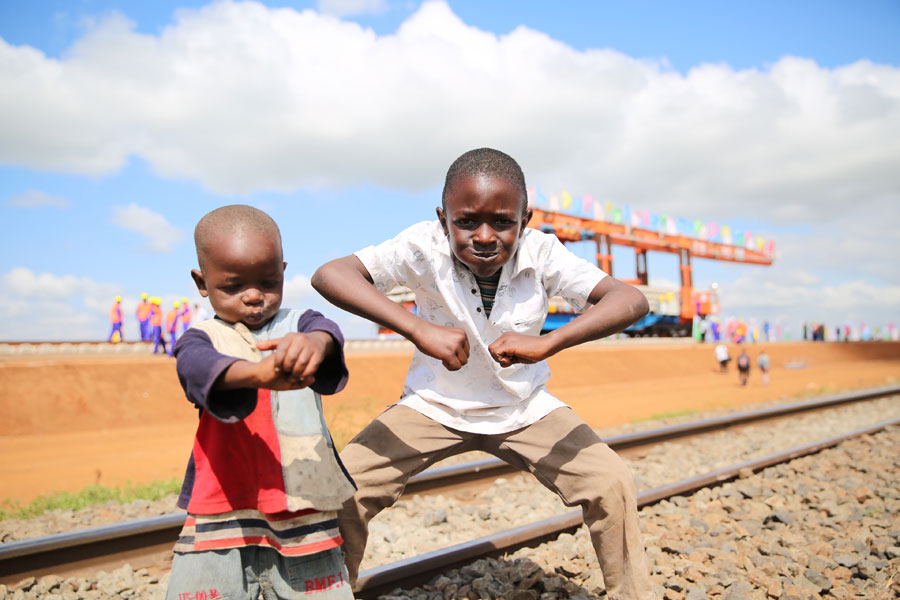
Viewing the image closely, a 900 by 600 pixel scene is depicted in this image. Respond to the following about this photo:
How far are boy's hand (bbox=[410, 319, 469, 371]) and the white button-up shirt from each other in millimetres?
392

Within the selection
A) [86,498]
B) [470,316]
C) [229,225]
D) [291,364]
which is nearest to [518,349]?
[470,316]

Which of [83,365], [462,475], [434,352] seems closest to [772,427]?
[462,475]

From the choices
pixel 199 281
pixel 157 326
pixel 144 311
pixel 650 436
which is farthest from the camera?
pixel 144 311

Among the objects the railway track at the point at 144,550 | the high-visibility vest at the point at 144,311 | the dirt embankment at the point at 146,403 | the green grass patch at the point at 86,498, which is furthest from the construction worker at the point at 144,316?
the railway track at the point at 144,550

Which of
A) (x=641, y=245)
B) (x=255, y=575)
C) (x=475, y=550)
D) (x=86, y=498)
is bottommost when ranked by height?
(x=86, y=498)

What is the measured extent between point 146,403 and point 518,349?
441 inches

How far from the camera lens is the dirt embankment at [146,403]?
8023mm

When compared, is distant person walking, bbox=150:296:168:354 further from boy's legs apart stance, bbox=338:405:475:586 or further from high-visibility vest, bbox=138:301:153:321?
boy's legs apart stance, bbox=338:405:475:586

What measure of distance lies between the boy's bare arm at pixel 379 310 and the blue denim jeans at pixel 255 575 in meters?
0.71

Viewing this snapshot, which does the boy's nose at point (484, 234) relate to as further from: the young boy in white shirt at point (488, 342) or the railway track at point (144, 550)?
the railway track at point (144, 550)

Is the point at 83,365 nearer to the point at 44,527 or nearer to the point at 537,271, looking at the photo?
the point at 44,527

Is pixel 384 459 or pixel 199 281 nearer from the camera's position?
pixel 199 281

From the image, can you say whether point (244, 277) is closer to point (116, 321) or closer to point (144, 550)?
point (144, 550)

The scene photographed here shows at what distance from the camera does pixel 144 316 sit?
17188mm
